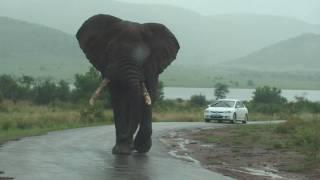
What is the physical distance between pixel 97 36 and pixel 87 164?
183 inches

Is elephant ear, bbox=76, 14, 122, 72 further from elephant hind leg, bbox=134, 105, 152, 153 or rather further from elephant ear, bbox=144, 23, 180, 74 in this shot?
elephant hind leg, bbox=134, 105, 152, 153

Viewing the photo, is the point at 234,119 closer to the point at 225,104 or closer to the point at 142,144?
Answer: the point at 225,104

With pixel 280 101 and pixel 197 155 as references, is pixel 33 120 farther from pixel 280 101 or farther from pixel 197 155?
pixel 280 101

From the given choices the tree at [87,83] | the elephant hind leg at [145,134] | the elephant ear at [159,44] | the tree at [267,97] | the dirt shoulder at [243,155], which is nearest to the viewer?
the dirt shoulder at [243,155]

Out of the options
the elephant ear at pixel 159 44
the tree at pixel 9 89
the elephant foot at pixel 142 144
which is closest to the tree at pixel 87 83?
the tree at pixel 9 89

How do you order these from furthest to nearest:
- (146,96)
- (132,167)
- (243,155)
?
(243,155), (146,96), (132,167)

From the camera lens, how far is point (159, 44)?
19.5 meters

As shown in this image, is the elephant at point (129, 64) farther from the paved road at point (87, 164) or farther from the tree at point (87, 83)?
the tree at point (87, 83)

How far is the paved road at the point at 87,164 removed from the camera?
14078mm

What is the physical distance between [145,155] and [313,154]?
451 centimetres

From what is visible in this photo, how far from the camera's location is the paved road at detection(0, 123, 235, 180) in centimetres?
1408

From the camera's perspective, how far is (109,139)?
25797 millimetres

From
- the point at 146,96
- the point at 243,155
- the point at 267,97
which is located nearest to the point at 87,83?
the point at 267,97

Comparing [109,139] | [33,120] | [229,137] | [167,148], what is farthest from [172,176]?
[33,120]
